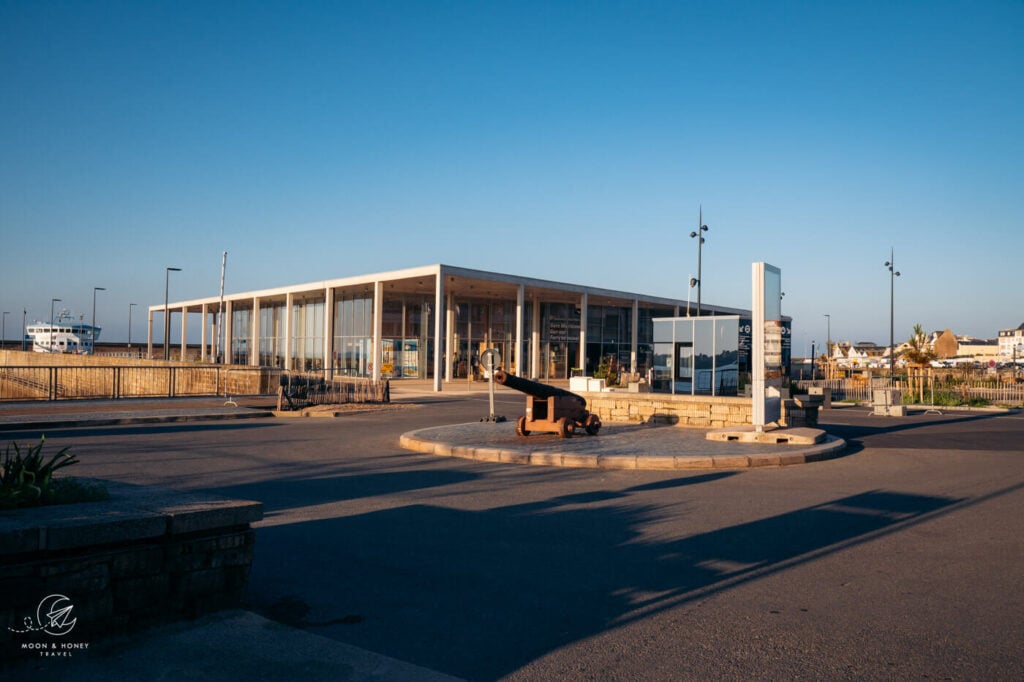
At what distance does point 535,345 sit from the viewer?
5553 centimetres

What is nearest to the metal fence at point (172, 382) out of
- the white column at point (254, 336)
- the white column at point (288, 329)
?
the white column at point (288, 329)

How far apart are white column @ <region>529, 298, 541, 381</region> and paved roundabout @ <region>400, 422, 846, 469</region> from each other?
37.3m

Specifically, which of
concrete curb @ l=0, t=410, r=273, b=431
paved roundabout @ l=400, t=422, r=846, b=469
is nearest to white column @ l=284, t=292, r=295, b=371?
concrete curb @ l=0, t=410, r=273, b=431

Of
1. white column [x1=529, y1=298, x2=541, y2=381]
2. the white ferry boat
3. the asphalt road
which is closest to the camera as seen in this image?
the asphalt road

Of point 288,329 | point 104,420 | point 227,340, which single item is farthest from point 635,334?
point 104,420

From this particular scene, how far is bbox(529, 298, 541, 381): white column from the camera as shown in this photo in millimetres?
55031

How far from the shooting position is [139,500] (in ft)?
17.7

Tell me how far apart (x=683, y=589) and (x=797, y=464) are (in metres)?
8.65

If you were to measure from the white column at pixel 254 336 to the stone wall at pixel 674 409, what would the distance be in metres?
43.8

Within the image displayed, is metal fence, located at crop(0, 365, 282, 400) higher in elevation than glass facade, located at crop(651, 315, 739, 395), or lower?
lower

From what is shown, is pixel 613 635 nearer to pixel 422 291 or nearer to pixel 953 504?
pixel 953 504

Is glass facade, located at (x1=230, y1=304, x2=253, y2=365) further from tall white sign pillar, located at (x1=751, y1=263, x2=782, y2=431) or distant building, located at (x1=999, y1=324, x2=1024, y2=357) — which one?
distant building, located at (x1=999, y1=324, x2=1024, y2=357)

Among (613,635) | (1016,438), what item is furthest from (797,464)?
(613,635)

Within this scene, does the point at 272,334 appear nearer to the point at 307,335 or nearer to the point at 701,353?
the point at 307,335
